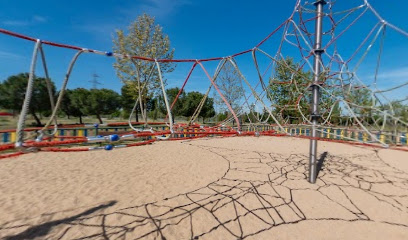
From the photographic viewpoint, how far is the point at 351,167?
274 inches

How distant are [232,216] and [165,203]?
1376mm

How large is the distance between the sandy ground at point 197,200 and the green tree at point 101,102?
17.1 meters

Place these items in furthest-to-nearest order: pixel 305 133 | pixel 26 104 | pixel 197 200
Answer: pixel 305 133
pixel 197 200
pixel 26 104

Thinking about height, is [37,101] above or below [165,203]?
above

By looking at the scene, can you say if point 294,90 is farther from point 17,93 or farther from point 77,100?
point 77,100

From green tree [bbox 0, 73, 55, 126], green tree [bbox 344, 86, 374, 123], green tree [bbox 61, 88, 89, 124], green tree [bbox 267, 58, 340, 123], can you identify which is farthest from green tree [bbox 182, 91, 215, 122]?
green tree [bbox 344, 86, 374, 123]

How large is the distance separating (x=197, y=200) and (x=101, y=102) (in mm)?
22452

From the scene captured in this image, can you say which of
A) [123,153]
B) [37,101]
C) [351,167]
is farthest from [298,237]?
[37,101]

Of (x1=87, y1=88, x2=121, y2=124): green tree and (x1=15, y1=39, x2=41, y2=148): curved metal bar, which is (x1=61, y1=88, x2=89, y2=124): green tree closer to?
(x1=87, y1=88, x2=121, y2=124): green tree

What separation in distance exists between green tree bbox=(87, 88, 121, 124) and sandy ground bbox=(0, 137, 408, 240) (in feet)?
56.0

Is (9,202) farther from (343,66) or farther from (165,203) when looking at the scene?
(343,66)

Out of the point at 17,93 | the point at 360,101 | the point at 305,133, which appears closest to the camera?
the point at 360,101

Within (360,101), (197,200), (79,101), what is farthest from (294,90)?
(79,101)

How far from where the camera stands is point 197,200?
441 centimetres
